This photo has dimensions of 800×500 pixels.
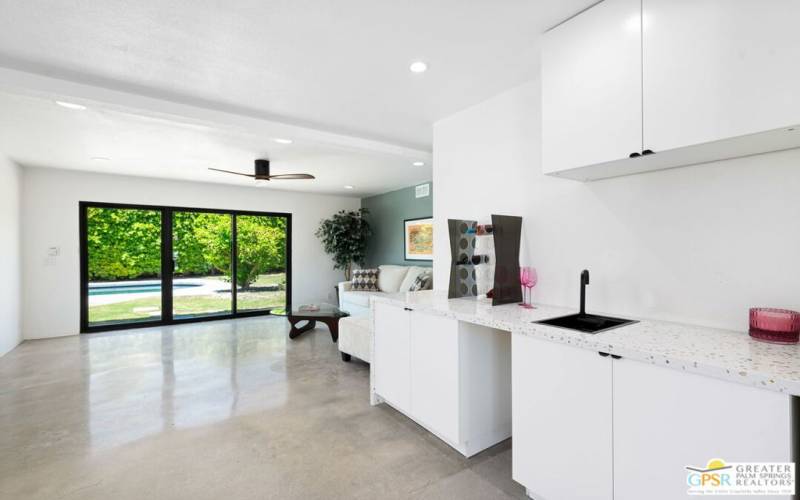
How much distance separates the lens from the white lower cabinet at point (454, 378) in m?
2.04

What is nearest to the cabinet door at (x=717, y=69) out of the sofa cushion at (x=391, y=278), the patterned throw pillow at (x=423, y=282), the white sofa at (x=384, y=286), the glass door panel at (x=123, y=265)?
the patterned throw pillow at (x=423, y=282)

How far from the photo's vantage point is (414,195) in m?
6.29

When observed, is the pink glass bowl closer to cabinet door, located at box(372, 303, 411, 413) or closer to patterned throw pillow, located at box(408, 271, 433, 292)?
cabinet door, located at box(372, 303, 411, 413)

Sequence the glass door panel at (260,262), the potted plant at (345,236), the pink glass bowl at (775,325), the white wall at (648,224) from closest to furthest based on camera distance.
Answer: the pink glass bowl at (775,325) → the white wall at (648,224) → the glass door panel at (260,262) → the potted plant at (345,236)

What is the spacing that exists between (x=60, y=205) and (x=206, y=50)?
465 cm

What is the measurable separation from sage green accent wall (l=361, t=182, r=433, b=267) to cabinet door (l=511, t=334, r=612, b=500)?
175 inches

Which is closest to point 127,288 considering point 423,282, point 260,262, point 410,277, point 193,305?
point 193,305

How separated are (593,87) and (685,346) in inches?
45.7

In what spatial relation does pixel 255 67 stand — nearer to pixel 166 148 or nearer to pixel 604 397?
pixel 166 148

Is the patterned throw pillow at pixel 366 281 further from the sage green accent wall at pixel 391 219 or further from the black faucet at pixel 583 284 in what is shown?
Result: the black faucet at pixel 583 284

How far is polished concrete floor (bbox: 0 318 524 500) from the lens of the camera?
1851 millimetres

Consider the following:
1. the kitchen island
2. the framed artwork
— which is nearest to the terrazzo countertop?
the kitchen island

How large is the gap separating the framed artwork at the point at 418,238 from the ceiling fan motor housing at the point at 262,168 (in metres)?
2.62

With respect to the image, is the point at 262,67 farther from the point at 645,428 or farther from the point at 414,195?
the point at 414,195
